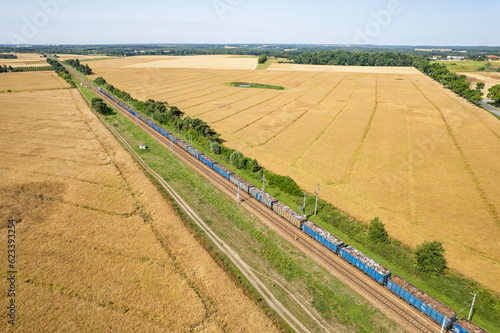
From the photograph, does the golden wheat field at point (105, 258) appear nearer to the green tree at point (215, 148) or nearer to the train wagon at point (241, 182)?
the train wagon at point (241, 182)

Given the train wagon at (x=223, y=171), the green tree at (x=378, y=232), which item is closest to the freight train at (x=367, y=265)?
the train wagon at (x=223, y=171)

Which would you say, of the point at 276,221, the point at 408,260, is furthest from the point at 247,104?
the point at 408,260

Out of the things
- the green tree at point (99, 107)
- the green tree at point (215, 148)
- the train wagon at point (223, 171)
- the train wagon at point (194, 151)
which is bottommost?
the train wagon at point (223, 171)

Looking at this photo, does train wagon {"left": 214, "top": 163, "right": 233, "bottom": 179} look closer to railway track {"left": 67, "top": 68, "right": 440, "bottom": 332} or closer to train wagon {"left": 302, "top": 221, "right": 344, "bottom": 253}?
railway track {"left": 67, "top": 68, "right": 440, "bottom": 332}

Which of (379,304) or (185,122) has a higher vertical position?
(185,122)

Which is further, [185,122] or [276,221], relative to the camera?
[185,122]

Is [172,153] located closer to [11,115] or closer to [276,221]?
[276,221]

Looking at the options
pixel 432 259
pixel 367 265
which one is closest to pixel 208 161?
pixel 367 265

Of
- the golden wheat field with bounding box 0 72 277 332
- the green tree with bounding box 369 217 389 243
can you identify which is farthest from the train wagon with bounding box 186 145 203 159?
the green tree with bounding box 369 217 389 243
